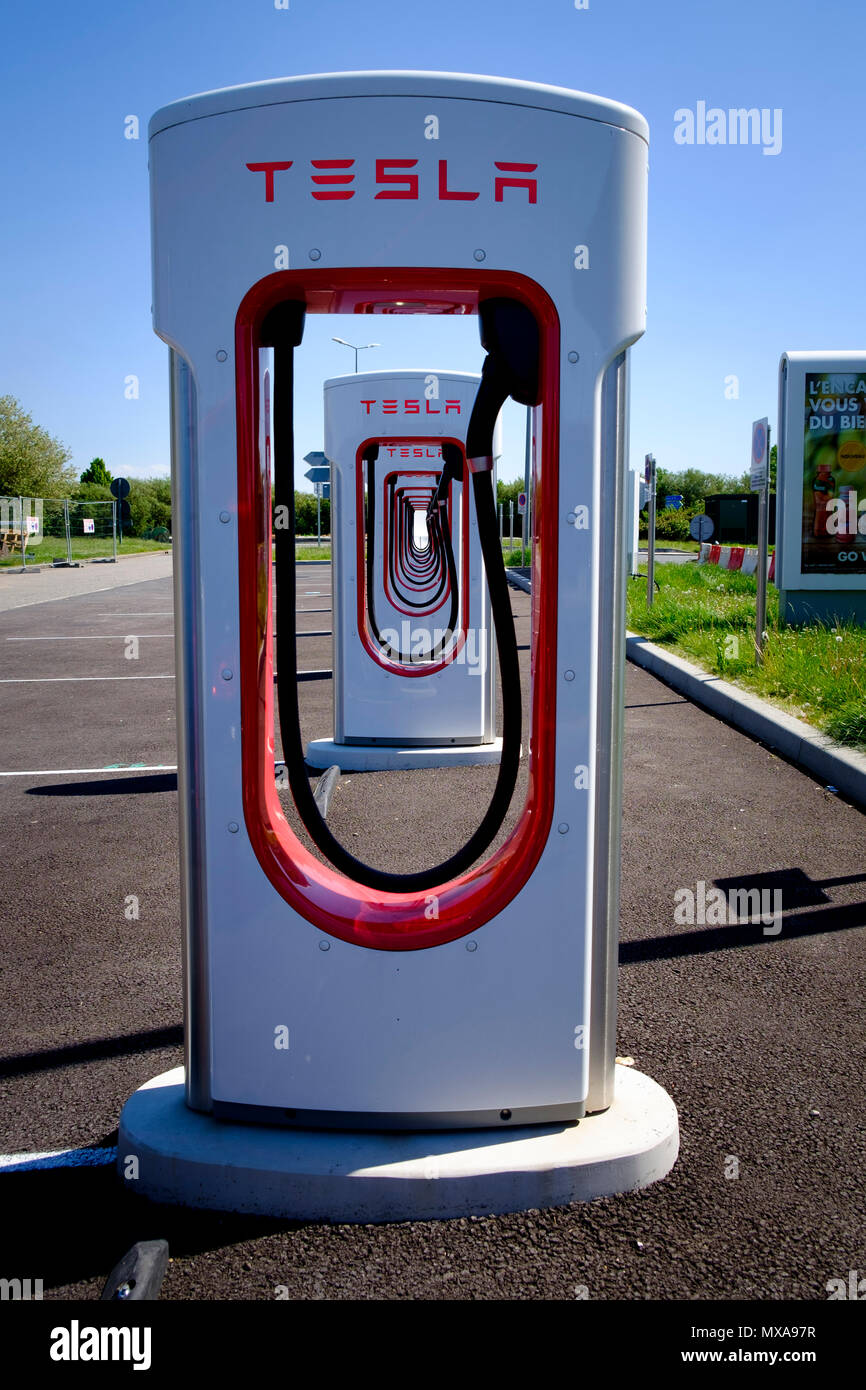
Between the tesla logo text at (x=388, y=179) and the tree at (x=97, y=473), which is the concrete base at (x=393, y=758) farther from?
the tree at (x=97, y=473)

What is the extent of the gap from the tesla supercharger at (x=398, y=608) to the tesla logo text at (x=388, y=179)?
4302mm

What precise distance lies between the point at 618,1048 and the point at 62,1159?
1390 mm

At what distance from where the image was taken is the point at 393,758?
6602 mm

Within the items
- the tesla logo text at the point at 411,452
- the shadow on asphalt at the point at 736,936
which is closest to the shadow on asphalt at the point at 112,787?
the tesla logo text at the point at 411,452

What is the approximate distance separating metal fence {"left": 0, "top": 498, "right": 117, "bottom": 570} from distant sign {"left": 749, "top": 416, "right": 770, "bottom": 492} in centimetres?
2423

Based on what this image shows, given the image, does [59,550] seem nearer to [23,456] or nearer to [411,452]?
[23,456]

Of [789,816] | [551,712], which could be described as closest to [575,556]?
[551,712]

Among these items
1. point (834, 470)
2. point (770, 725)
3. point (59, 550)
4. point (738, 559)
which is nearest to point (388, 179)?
point (770, 725)

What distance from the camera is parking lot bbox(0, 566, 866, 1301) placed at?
81.8 inches

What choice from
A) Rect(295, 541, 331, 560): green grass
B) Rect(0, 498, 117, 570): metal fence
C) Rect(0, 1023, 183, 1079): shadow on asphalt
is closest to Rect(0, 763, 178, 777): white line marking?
Rect(0, 1023, 183, 1079): shadow on asphalt

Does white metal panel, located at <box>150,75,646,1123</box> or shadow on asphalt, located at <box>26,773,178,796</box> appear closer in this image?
white metal panel, located at <box>150,75,646,1123</box>

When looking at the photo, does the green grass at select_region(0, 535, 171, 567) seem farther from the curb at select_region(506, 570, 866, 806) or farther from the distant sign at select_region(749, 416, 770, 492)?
the distant sign at select_region(749, 416, 770, 492)
